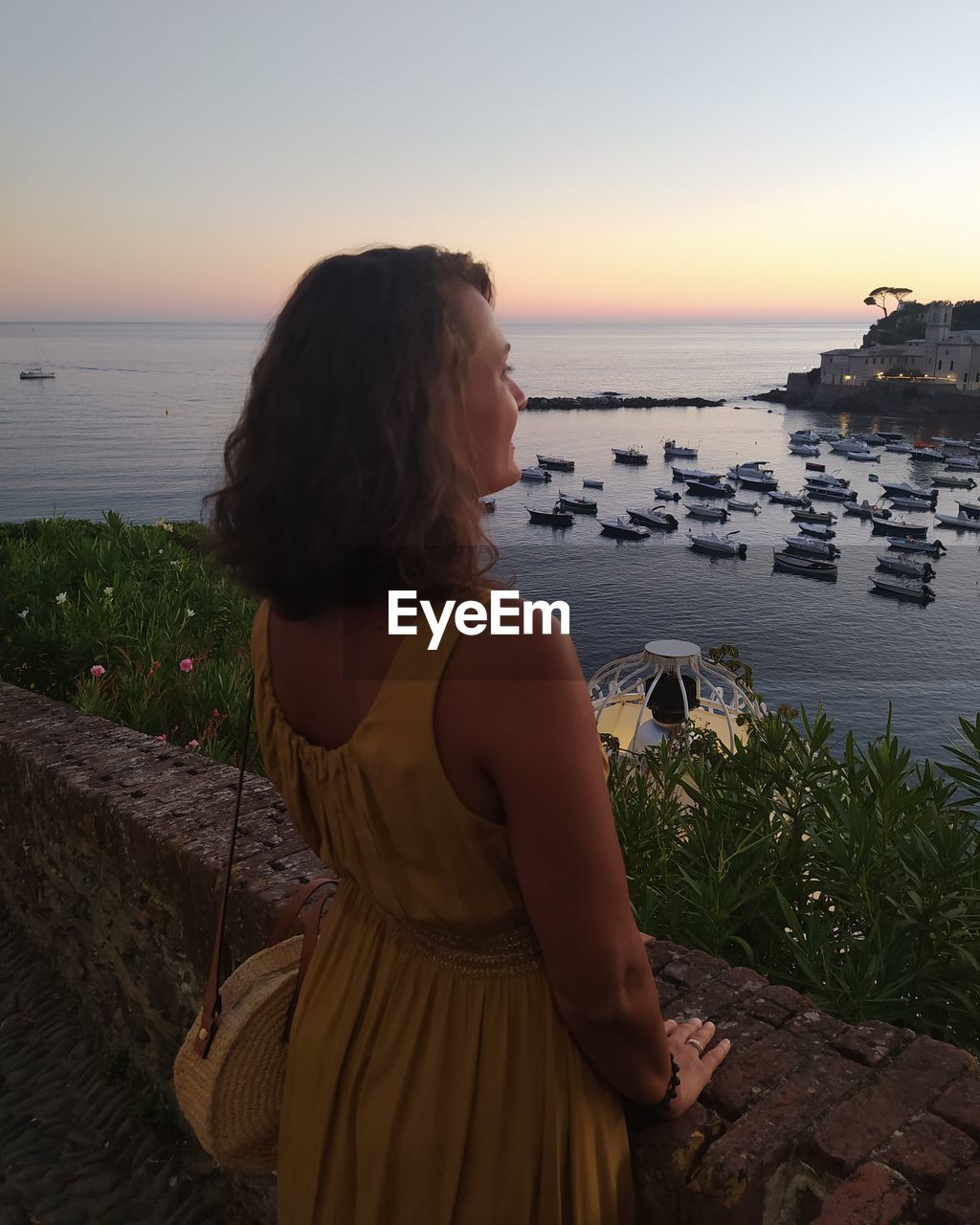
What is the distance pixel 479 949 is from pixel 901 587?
57.8 meters

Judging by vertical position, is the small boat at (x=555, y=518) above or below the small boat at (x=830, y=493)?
below

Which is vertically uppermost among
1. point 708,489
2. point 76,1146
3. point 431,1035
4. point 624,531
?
point 431,1035

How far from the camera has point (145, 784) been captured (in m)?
2.99

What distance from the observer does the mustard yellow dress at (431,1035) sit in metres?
1.07

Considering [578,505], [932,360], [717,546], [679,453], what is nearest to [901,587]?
[717,546]

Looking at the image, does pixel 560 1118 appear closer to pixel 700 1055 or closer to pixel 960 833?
pixel 700 1055

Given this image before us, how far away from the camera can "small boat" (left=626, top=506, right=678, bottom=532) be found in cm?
6712

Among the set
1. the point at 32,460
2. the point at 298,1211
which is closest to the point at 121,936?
the point at 298,1211

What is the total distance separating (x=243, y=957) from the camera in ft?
7.86

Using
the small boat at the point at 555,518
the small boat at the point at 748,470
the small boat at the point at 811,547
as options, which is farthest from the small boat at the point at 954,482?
the small boat at the point at 555,518

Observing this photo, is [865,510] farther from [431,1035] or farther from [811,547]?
[431,1035]

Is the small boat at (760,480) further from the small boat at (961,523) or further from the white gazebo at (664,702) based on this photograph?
the white gazebo at (664,702)

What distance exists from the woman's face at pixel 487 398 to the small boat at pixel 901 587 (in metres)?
56.8

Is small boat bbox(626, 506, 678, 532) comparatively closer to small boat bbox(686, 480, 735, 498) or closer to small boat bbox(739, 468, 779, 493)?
small boat bbox(686, 480, 735, 498)
